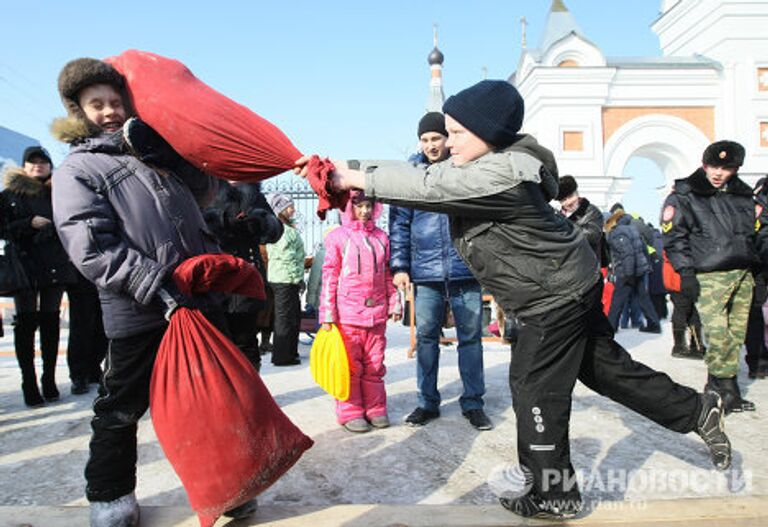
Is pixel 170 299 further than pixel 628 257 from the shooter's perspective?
No

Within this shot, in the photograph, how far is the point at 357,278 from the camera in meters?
3.80

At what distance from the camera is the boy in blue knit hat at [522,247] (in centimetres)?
200

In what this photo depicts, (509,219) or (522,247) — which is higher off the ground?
(509,219)

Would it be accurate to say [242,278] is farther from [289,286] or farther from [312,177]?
[289,286]

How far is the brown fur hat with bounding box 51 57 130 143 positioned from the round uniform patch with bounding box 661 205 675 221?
3.59 metres

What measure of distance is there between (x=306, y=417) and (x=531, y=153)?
8.27 feet

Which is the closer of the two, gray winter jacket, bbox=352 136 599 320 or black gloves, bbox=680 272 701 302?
gray winter jacket, bbox=352 136 599 320

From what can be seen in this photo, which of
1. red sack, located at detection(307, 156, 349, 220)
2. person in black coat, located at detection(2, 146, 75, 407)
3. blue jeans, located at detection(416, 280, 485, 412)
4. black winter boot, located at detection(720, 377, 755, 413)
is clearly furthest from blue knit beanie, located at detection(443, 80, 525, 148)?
person in black coat, located at detection(2, 146, 75, 407)

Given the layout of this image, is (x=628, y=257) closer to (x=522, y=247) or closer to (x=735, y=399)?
(x=735, y=399)

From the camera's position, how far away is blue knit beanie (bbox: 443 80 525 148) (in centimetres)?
213

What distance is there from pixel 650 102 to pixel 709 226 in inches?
777

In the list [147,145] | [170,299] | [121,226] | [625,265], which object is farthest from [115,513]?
[625,265]

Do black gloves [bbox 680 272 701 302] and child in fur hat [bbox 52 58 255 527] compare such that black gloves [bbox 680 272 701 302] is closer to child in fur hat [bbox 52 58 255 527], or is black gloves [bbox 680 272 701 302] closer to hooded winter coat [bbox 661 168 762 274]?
hooded winter coat [bbox 661 168 762 274]

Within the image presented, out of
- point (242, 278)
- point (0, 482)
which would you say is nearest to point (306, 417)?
point (0, 482)
